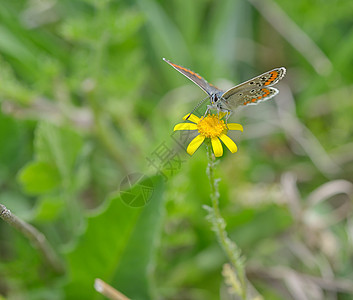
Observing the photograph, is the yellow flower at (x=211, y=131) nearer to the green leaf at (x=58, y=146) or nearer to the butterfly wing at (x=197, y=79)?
the butterfly wing at (x=197, y=79)

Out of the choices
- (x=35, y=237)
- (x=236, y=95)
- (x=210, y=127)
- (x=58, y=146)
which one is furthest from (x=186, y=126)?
(x=58, y=146)

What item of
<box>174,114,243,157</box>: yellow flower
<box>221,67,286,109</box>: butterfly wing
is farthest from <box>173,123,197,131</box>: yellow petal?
<box>221,67,286,109</box>: butterfly wing

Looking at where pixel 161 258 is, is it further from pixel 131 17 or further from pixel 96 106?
pixel 131 17

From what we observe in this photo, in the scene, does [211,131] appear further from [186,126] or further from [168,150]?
→ [168,150]

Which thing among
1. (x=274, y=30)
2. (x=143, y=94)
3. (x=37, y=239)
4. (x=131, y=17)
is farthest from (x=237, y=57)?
(x=37, y=239)

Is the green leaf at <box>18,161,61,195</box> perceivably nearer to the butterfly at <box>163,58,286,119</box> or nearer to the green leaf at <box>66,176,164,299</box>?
the green leaf at <box>66,176,164,299</box>

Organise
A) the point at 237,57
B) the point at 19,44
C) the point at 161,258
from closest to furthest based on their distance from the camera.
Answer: the point at 161,258 → the point at 19,44 → the point at 237,57
